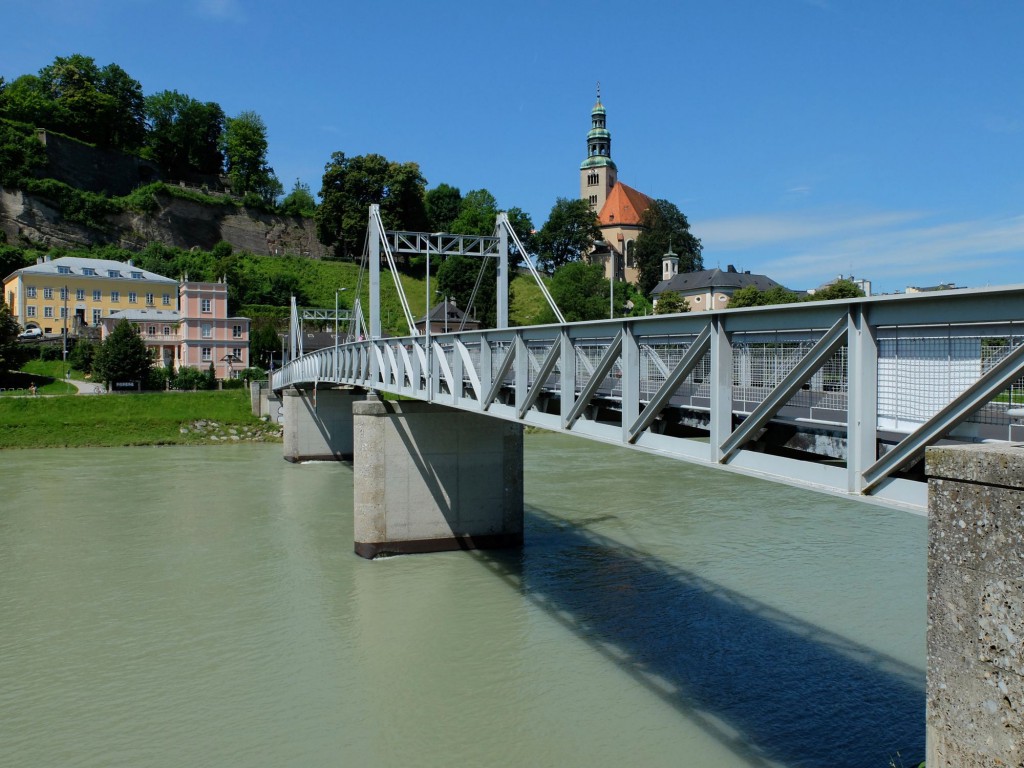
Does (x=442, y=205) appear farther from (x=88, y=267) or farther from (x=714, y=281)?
(x=88, y=267)

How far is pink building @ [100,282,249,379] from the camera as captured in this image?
6378cm

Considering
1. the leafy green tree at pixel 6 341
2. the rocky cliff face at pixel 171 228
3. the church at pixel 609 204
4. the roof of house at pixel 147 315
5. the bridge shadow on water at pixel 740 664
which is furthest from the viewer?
the church at pixel 609 204

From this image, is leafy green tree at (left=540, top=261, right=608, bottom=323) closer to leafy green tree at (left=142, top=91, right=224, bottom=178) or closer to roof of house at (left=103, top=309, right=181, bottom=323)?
roof of house at (left=103, top=309, right=181, bottom=323)

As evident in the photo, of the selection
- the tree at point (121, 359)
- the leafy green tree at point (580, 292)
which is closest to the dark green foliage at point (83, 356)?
the tree at point (121, 359)

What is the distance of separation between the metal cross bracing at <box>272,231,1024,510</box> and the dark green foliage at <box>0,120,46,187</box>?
79199 mm

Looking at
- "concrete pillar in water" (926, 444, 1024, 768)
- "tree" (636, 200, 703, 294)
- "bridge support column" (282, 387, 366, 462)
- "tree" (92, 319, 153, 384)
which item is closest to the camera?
"concrete pillar in water" (926, 444, 1024, 768)

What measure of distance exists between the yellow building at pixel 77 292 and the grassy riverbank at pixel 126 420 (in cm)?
2002

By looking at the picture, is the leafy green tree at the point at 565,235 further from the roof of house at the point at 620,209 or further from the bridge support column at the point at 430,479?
the bridge support column at the point at 430,479

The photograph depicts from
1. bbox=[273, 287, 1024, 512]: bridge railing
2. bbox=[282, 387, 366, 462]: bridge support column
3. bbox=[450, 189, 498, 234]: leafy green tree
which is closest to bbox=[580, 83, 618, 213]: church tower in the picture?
bbox=[450, 189, 498, 234]: leafy green tree

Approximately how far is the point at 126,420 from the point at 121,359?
835 cm

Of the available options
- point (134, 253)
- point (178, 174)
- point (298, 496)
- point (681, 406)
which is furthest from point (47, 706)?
point (178, 174)

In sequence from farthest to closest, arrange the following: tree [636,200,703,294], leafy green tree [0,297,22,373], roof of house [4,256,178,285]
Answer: tree [636,200,703,294]
roof of house [4,256,178,285]
leafy green tree [0,297,22,373]

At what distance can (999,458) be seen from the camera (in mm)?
4383

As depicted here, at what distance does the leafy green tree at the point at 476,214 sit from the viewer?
93.4 meters
